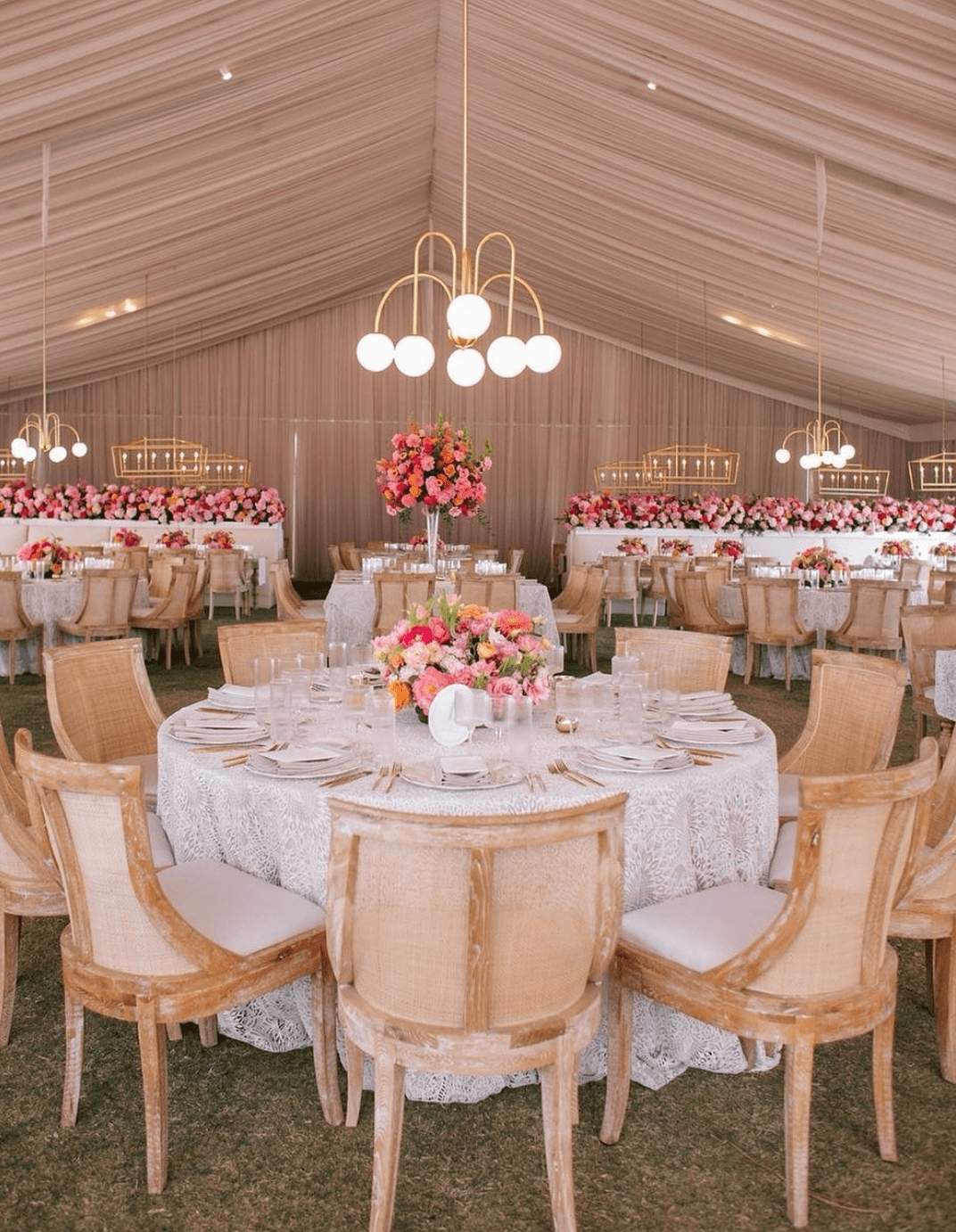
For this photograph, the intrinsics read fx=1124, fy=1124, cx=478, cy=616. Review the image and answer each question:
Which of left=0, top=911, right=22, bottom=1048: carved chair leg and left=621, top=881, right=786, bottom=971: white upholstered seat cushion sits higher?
left=621, top=881, right=786, bottom=971: white upholstered seat cushion

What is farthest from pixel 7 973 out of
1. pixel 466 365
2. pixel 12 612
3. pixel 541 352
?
pixel 12 612

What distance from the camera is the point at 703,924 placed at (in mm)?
2512

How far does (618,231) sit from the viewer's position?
11727 mm

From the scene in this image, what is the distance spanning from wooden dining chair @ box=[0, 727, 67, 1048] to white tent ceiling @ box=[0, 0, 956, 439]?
4575 millimetres

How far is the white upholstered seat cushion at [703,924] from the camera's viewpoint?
2.42 metres

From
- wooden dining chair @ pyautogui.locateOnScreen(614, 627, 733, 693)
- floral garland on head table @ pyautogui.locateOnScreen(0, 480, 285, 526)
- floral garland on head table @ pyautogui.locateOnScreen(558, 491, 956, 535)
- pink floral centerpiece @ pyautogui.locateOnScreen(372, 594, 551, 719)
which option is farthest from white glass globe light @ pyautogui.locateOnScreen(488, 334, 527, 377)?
floral garland on head table @ pyautogui.locateOnScreen(0, 480, 285, 526)

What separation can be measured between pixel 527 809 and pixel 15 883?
1371 millimetres

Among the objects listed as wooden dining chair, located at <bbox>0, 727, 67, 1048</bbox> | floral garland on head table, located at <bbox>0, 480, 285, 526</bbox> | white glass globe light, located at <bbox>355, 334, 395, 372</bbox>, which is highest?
white glass globe light, located at <bbox>355, 334, 395, 372</bbox>

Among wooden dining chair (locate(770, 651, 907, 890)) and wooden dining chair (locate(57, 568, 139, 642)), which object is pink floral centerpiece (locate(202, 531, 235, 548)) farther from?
wooden dining chair (locate(770, 651, 907, 890))

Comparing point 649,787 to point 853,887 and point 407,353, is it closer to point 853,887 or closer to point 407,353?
point 853,887

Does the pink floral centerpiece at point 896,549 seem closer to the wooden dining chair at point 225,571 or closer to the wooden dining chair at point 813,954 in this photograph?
the wooden dining chair at point 225,571

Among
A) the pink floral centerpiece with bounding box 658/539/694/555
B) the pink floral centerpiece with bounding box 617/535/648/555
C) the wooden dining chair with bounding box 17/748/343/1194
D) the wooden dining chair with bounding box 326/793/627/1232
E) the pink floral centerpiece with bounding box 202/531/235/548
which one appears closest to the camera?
the wooden dining chair with bounding box 326/793/627/1232

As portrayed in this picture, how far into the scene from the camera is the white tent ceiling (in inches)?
251

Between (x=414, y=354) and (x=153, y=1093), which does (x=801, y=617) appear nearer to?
(x=414, y=354)
